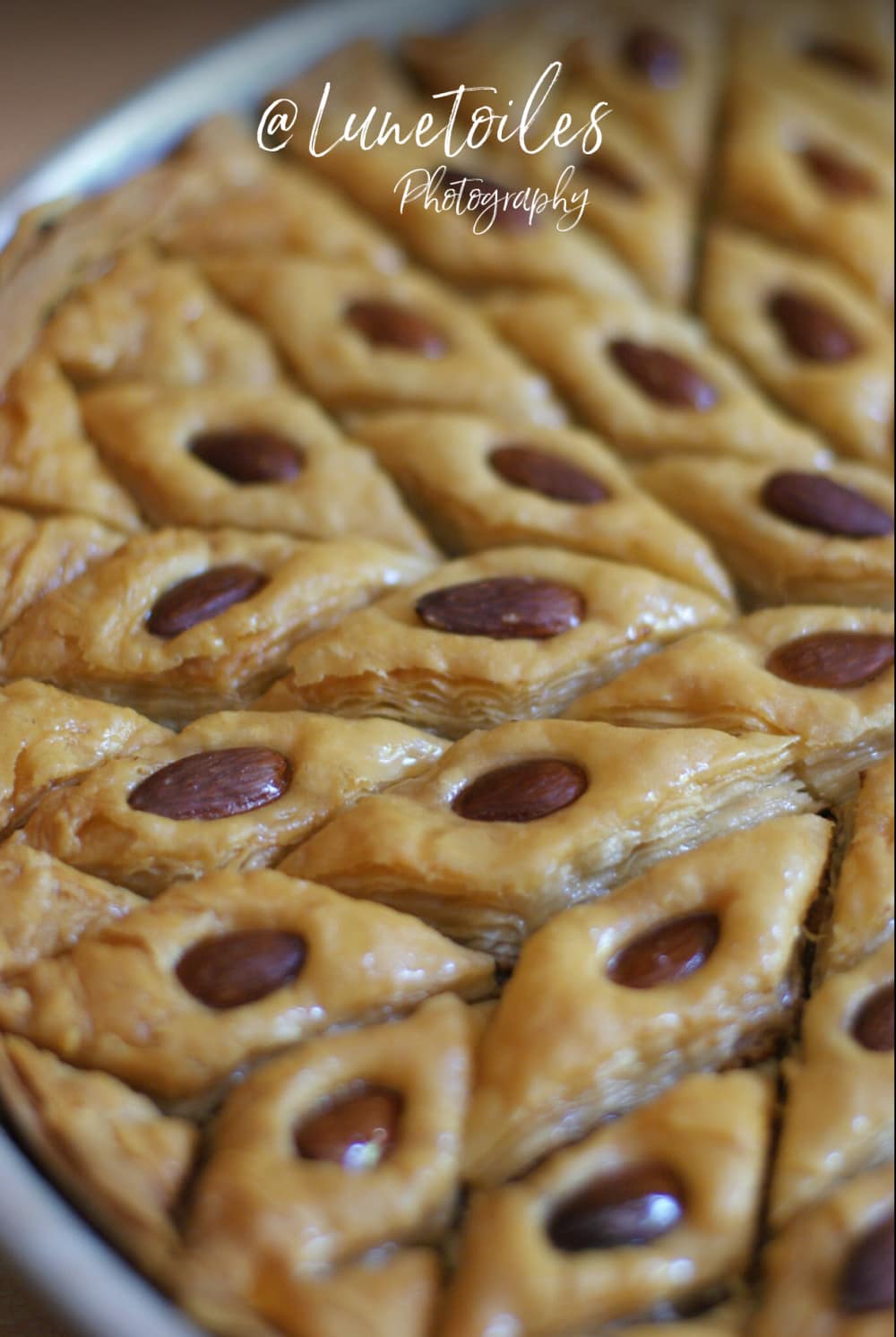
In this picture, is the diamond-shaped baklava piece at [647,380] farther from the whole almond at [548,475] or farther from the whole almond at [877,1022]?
the whole almond at [877,1022]

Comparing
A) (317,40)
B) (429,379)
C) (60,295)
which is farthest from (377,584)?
(317,40)

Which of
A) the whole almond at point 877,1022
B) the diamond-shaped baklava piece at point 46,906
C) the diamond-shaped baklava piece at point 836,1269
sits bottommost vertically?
the diamond-shaped baklava piece at point 836,1269

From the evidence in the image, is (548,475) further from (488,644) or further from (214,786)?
(214,786)

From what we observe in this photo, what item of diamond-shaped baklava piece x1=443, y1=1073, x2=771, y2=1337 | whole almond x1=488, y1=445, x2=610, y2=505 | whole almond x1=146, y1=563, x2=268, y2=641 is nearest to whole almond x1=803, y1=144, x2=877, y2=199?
whole almond x1=488, y1=445, x2=610, y2=505

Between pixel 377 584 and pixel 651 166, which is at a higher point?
pixel 651 166

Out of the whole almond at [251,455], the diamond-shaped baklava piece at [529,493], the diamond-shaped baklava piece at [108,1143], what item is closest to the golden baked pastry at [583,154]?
the diamond-shaped baklava piece at [529,493]

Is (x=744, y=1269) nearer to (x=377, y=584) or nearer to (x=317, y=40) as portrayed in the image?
(x=377, y=584)

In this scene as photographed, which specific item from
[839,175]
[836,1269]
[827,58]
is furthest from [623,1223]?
[827,58]
